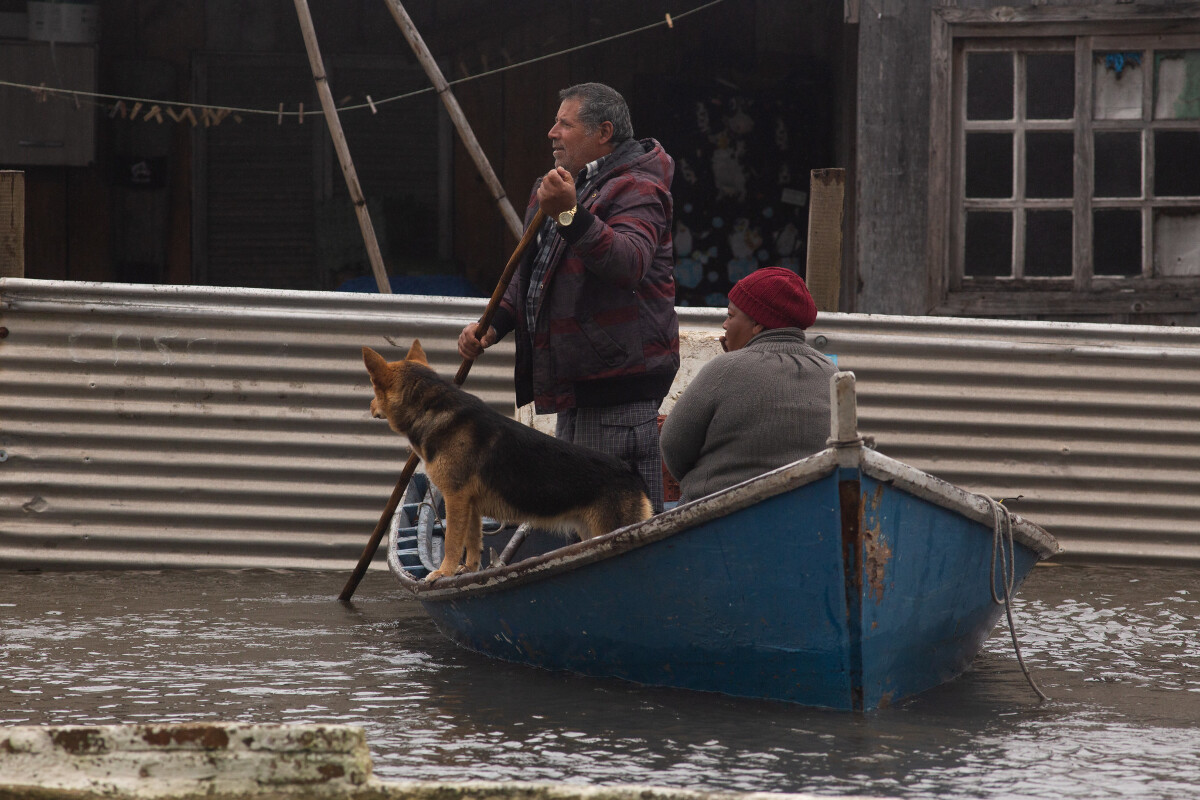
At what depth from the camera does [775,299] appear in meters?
4.98

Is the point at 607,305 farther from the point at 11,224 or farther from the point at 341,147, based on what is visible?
the point at 11,224

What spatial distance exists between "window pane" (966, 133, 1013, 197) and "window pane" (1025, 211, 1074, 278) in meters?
0.27

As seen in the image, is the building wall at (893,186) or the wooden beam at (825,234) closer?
the wooden beam at (825,234)

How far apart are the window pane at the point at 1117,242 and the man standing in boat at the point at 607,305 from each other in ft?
16.2

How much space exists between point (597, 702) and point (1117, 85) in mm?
6498

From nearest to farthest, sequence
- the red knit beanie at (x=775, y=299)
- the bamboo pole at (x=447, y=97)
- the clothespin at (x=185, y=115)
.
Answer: the red knit beanie at (x=775, y=299) → the bamboo pole at (x=447, y=97) → the clothespin at (x=185, y=115)

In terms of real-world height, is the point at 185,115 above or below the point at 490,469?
above

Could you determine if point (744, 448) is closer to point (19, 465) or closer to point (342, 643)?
point (342, 643)

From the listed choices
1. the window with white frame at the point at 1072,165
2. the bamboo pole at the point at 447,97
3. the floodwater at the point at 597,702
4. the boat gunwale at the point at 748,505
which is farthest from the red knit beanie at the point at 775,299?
the window with white frame at the point at 1072,165

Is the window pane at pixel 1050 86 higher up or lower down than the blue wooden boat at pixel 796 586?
higher up

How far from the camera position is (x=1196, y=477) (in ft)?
25.8

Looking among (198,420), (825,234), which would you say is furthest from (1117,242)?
(198,420)

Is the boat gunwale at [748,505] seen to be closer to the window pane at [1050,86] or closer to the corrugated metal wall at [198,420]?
the corrugated metal wall at [198,420]

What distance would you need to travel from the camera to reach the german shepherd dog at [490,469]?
5.30 metres
